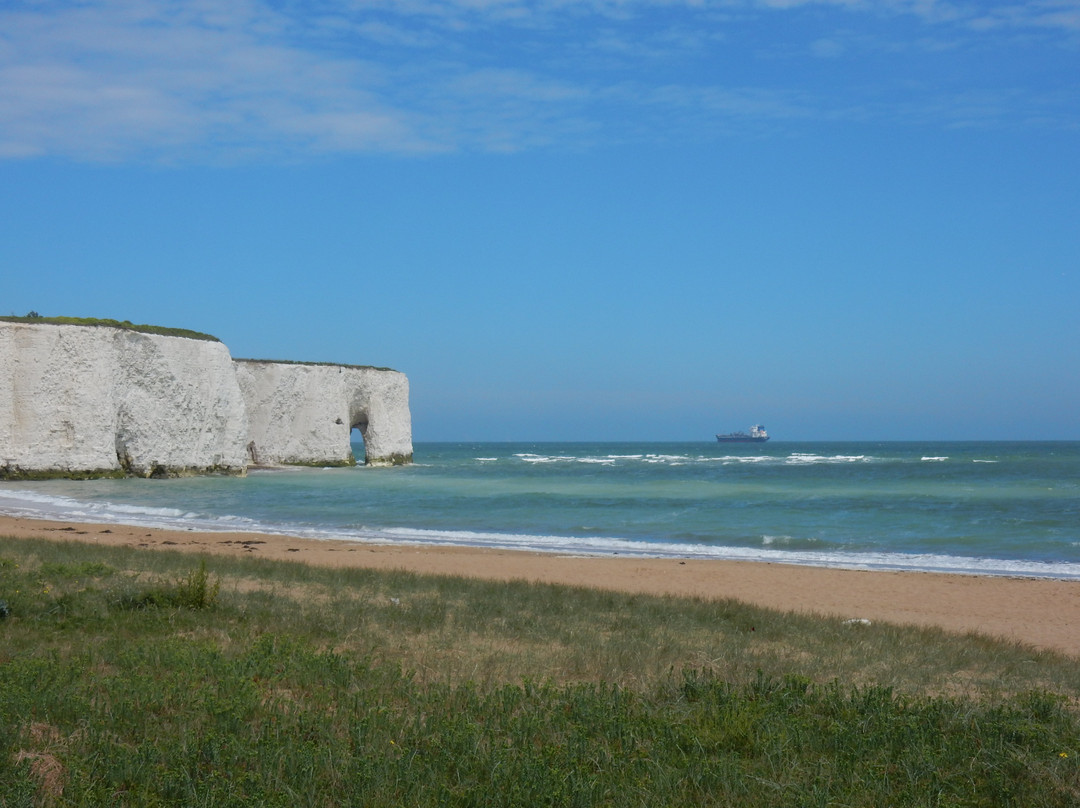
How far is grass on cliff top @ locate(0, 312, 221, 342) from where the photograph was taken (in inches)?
1526

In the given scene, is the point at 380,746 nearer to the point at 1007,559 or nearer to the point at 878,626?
the point at 878,626

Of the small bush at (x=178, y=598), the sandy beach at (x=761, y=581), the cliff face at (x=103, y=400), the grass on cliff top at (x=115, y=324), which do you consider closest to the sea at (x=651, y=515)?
the sandy beach at (x=761, y=581)

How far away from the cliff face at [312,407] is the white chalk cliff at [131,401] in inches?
3.7

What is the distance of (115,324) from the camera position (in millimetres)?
42281

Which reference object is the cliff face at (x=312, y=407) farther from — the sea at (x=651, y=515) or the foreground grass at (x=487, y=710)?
the foreground grass at (x=487, y=710)

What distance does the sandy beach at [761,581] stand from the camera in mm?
11992

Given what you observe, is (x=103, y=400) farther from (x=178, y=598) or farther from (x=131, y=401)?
(x=178, y=598)

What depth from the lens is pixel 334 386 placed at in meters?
58.6

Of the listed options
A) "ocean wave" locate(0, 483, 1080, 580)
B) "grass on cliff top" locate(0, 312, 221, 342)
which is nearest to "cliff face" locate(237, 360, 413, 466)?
"grass on cliff top" locate(0, 312, 221, 342)

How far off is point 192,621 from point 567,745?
445 cm

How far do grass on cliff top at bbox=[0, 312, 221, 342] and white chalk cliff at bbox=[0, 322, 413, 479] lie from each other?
1.87ft

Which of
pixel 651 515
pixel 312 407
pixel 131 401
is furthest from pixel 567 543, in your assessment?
pixel 312 407

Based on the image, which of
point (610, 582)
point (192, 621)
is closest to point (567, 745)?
point (192, 621)

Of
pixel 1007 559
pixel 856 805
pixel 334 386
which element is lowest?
pixel 1007 559
